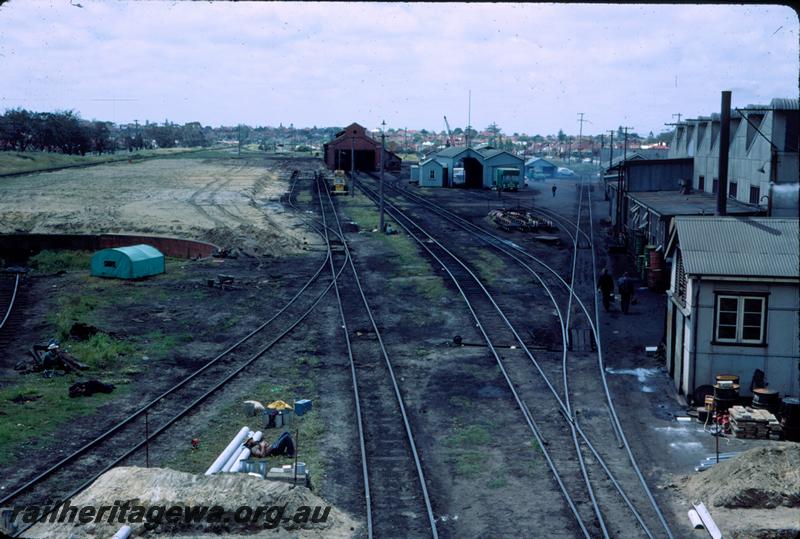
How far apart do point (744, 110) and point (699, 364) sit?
2134cm

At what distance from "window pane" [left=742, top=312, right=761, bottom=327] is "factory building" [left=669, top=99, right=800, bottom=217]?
6335mm

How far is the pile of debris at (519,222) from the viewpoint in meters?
46.6

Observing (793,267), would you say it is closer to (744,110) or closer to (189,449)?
(189,449)

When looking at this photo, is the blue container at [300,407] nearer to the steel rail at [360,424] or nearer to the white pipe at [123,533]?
the steel rail at [360,424]

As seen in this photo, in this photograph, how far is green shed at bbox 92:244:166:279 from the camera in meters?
31.2

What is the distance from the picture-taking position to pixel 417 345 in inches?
A: 890

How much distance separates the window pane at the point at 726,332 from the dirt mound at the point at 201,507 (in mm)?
9558

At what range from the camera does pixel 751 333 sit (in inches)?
679

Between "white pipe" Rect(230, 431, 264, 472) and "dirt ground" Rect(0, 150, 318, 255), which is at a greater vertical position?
"dirt ground" Rect(0, 150, 318, 255)

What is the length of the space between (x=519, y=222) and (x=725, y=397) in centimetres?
3102

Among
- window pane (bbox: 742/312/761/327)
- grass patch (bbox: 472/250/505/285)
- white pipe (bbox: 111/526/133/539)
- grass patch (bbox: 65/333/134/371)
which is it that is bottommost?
grass patch (bbox: 65/333/134/371)

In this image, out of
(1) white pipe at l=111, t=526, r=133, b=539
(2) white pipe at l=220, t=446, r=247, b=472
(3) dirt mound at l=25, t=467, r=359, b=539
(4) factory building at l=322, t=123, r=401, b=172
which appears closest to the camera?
(1) white pipe at l=111, t=526, r=133, b=539

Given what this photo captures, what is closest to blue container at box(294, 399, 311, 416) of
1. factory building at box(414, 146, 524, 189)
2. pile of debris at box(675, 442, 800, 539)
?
pile of debris at box(675, 442, 800, 539)

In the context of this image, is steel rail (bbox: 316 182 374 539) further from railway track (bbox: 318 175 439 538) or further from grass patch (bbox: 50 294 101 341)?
grass patch (bbox: 50 294 101 341)
